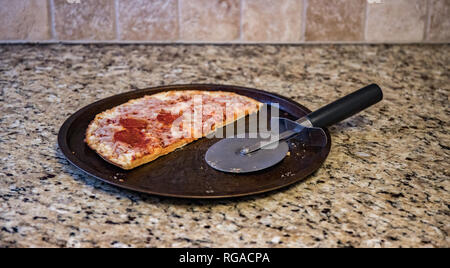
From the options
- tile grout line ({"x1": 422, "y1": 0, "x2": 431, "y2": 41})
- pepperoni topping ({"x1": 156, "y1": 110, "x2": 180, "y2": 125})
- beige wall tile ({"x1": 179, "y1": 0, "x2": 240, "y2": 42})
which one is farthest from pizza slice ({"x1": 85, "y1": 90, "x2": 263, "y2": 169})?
tile grout line ({"x1": 422, "y1": 0, "x2": 431, "y2": 41})

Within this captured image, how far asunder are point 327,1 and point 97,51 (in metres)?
0.83

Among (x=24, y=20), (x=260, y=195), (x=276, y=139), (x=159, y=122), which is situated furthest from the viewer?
(x=24, y=20)

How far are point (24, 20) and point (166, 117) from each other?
892 millimetres

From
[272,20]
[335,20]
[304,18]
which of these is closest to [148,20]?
[272,20]

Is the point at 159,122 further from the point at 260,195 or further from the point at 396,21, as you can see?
the point at 396,21

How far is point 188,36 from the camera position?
176 cm

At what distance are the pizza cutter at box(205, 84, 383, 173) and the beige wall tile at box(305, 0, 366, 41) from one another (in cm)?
70

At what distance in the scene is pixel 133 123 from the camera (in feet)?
3.52

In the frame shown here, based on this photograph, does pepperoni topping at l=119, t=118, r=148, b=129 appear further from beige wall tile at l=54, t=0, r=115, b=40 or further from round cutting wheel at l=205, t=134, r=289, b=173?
beige wall tile at l=54, t=0, r=115, b=40

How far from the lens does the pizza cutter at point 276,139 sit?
909 millimetres

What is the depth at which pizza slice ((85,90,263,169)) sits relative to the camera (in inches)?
37.6

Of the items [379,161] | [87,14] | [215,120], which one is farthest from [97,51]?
[379,161]

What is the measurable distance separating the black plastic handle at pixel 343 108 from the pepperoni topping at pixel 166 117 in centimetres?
31
